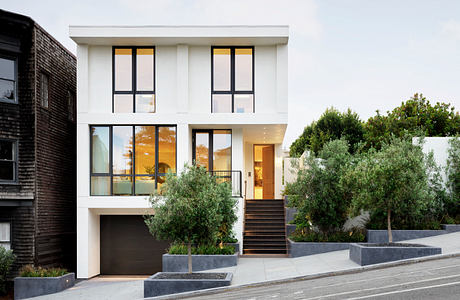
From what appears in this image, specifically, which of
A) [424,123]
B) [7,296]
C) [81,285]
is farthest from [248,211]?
[424,123]

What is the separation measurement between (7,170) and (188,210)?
7.45 meters

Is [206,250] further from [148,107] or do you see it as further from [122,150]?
[148,107]

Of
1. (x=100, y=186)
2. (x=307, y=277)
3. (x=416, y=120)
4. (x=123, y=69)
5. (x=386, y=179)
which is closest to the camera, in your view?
(x=307, y=277)

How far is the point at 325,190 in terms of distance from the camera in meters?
14.7

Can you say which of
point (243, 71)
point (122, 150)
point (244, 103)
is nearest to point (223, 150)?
point (244, 103)

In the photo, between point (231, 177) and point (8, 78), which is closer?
point (8, 78)

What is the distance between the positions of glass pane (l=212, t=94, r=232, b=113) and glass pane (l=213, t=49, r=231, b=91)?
0.33 m

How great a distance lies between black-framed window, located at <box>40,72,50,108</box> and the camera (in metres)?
15.6

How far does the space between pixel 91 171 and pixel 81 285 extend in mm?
4324

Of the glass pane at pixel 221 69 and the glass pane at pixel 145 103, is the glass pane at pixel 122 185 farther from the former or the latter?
the glass pane at pixel 221 69

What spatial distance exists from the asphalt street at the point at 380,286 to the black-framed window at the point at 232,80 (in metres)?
8.22

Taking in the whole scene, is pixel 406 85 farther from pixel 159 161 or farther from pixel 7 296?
pixel 7 296

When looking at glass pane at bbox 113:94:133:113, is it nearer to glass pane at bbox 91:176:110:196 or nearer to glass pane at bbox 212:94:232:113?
glass pane at bbox 91:176:110:196


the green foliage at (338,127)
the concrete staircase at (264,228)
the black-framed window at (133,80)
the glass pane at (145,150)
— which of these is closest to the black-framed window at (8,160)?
the black-framed window at (133,80)
